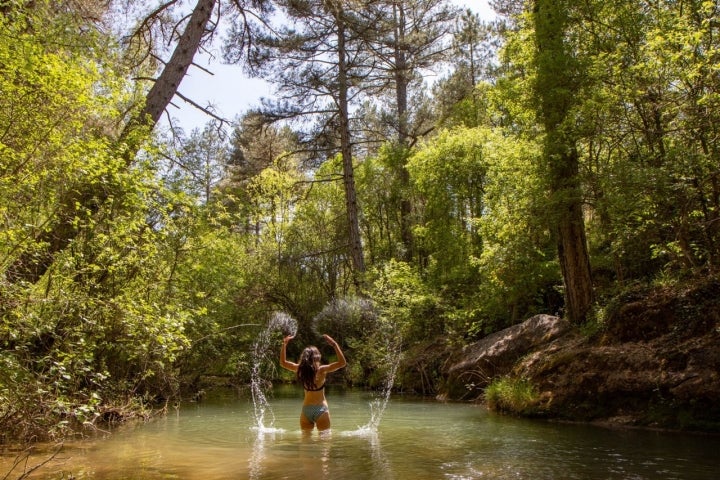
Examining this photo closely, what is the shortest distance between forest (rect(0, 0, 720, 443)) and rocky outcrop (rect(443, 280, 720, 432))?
0.64 m

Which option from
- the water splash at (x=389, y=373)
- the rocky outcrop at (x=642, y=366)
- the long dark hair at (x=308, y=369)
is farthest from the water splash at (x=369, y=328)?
the long dark hair at (x=308, y=369)

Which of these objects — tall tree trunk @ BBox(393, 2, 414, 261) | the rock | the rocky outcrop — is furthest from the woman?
tall tree trunk @ BBox(393, 2, 414, 261)

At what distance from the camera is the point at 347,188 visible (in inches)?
882

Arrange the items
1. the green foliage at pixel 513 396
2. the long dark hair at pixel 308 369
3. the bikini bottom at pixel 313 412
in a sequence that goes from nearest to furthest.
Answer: the long dark hair at pixel 308 369, the bikini bottom at pixel 313 412, the green foliage at pixel 513 396

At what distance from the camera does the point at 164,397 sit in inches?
494

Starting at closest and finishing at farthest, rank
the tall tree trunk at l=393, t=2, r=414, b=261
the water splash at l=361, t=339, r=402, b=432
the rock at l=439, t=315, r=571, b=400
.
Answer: the rock at l=439, t=315, r=571, b=400 → the water splash at l=361, t=339, r=402, b=432 → the tall tree trunk at l=393, t=2, r=414, b=261

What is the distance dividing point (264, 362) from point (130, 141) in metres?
12.4

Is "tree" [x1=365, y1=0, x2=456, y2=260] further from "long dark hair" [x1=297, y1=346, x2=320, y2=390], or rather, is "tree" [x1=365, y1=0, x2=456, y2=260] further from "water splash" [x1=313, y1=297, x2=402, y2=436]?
"long dark hair" [x1=297, y1=346, x2=320, y2=390]

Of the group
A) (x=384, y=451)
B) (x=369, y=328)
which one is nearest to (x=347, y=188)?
(x=369, y=328)

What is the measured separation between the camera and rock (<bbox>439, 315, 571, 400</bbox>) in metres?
13.0

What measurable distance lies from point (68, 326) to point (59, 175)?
2.21m

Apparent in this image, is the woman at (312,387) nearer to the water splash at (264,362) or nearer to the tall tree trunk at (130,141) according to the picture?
the water splash at (264,362)

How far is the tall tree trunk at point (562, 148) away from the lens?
11.8 m

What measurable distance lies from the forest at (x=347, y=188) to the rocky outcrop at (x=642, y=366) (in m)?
0.64
